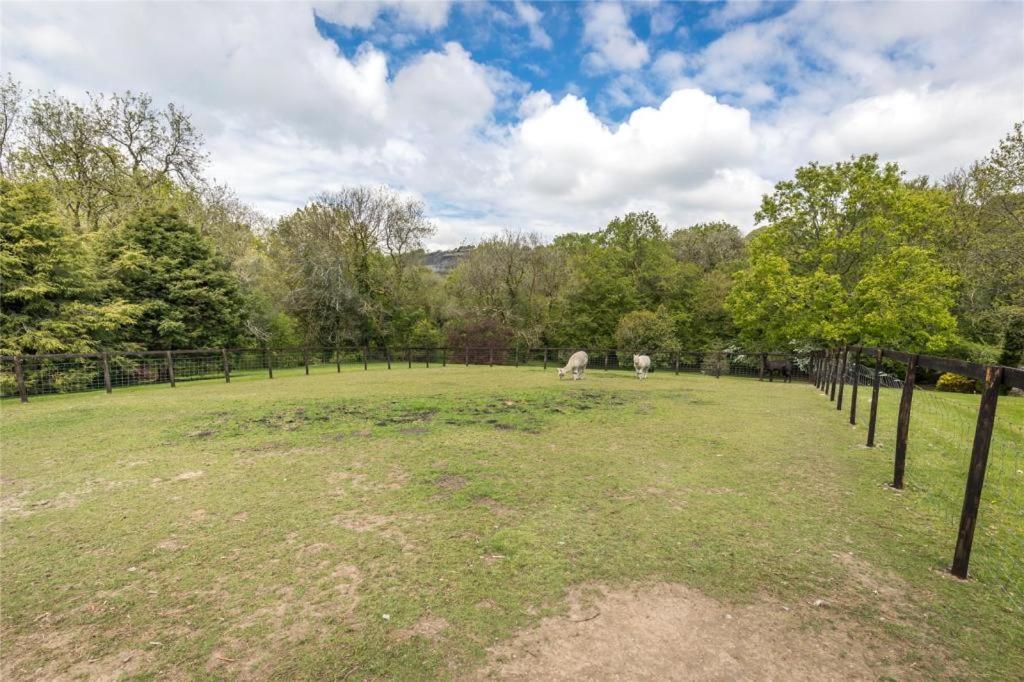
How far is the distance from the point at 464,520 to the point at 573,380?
11.0 m

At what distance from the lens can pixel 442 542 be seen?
313 cm

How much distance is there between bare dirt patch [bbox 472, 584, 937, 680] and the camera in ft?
6.47

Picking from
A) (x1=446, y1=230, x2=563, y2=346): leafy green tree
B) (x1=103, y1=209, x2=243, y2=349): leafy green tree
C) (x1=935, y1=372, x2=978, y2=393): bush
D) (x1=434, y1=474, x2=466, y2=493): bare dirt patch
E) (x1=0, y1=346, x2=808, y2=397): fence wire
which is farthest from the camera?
(x1=446, y1=230, x2=563, y2=346): leafy green tree

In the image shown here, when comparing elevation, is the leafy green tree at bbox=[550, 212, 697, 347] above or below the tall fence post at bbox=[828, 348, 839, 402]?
above

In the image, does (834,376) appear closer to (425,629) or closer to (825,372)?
(825,372)

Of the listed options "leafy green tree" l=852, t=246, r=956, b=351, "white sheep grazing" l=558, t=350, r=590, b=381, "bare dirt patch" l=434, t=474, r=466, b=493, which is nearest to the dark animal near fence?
"leafy green tree" l=852, t=246, r=956, b=351

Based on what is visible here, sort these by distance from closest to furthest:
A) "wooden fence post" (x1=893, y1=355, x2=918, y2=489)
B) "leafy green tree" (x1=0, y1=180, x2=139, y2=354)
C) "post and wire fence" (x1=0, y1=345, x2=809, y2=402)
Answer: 1. "wooden fence post" (x1=893, y1=355, x2=918, y2=489)
2. "post and wire fence" (x1=0, y1=345, x2=809, y2=402)
3. "leafy green tree" (x1=0, y1=180, x2=139, y2=354)

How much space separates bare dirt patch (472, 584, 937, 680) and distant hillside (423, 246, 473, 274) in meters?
31.6

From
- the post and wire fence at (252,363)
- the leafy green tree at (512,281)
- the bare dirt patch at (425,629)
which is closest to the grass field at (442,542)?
the bare dirt patch at (425,629)

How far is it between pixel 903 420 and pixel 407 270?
92.8 feet

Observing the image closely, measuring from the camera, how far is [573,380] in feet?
46.6

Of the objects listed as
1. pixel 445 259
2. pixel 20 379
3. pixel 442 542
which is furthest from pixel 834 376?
pixel 445 259

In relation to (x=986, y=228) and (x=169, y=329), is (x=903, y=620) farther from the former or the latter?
(x=986, y=228)

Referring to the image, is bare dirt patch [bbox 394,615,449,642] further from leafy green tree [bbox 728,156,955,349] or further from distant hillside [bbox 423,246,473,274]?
distant hillside [bbox 423,246,473,274]
